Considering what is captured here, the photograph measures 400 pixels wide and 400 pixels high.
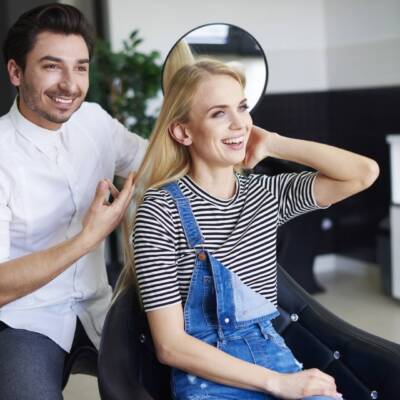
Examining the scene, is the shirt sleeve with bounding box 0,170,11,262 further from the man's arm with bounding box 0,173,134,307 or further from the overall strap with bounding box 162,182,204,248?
the overall strap with bounding box 162,182,204,248

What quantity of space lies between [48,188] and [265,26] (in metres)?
3.32

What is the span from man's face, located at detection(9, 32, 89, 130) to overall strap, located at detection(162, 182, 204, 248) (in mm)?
476

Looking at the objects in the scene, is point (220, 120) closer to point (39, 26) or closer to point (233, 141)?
point (233, 141)

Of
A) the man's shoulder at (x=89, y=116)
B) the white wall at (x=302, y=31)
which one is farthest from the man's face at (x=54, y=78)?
the white wall at (x=302, y=31)

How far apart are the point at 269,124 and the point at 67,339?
3.31m

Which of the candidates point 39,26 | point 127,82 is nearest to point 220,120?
point 39,26

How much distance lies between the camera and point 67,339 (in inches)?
76.5

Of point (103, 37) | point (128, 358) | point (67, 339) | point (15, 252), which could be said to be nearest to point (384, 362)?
point (128, 358)

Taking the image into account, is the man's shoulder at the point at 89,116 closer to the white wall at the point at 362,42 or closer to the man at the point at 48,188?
the man at the point at 48,188

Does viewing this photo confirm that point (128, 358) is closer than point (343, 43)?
Yes

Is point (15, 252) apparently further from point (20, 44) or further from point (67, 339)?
point (20, 44)

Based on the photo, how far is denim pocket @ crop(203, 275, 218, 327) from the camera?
1.54 metres

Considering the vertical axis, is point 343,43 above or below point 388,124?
above

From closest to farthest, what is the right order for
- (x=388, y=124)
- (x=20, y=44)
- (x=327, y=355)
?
(x=327, y=355), (x=20, y=44), (x=388, y=124)
